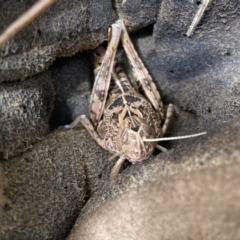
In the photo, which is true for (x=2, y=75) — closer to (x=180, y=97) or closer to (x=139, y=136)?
(x=139, y=136)

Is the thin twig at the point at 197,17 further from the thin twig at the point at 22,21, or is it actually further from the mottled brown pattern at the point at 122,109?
the thin twig at the point at 22,21

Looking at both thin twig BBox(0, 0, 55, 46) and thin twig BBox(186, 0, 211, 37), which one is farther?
thin twig BBox(186, 0, 211, 37)

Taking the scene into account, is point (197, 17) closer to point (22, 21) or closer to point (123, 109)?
point (123, 109)

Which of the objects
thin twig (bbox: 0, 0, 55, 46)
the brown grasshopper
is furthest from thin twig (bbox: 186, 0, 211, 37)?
thin twig (bbox: 0, 0, 55, 46)

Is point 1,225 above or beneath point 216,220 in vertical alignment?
above

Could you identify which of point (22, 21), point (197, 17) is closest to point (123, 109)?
point (197, 17)

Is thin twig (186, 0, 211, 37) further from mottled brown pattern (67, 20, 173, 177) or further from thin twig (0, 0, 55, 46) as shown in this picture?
thin twig (0, 0, 55, 46)

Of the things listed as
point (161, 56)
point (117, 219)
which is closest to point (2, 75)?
point (117, 219)

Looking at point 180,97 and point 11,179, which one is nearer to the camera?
point 11,179
